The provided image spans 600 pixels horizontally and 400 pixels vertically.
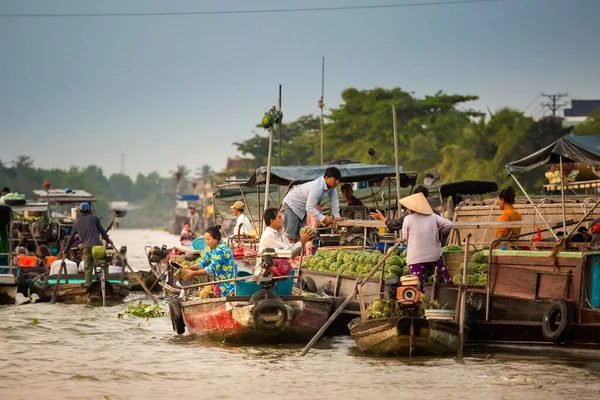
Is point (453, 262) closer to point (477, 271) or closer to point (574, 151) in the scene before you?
point (477, 271)

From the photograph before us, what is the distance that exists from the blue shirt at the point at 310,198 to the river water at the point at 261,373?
196 cm

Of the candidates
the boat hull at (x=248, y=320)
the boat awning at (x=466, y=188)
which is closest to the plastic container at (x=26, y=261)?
the boat awning at (x=466, y=188)

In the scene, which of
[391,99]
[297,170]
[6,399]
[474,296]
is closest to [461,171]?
[391,99]

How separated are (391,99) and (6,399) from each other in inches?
2272

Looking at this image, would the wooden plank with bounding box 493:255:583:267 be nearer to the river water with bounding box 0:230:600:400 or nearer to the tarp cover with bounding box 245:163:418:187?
the river water with bounding box 0:230:600:400

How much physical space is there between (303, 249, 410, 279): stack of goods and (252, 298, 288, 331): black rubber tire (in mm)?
1421

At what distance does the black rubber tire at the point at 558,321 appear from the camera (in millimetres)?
10742

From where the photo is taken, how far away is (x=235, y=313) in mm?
11773

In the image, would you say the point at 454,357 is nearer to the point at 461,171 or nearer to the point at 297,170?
the point at 297,170

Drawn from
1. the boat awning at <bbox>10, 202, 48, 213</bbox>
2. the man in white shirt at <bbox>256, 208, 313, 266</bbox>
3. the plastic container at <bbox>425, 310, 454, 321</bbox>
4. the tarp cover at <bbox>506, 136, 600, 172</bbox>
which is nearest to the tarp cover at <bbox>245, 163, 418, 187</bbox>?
the tarp cover at <bbox>506, 136, 600, 172</bbox>

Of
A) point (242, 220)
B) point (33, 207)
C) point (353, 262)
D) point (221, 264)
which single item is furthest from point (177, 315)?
point (33, 207)

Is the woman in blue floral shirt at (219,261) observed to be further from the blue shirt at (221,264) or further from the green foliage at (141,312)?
the green foliage at (141,312)

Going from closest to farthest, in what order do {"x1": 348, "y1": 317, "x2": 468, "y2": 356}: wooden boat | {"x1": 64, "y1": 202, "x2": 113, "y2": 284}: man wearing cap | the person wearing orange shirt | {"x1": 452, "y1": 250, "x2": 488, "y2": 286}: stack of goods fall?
{"x1": 348, "y1": 317, "x2": 468, "y2": 356}: wooden boat < {"x1": 452, "y1": 250, "x2": 488, "y2": 286}: stack of goods < the person wearing orange shirt < {"x1": 64, "y1": 202, "x2": 113, "y2": 284}: man wearing cap

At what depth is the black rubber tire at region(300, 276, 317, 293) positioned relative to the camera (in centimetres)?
1398
